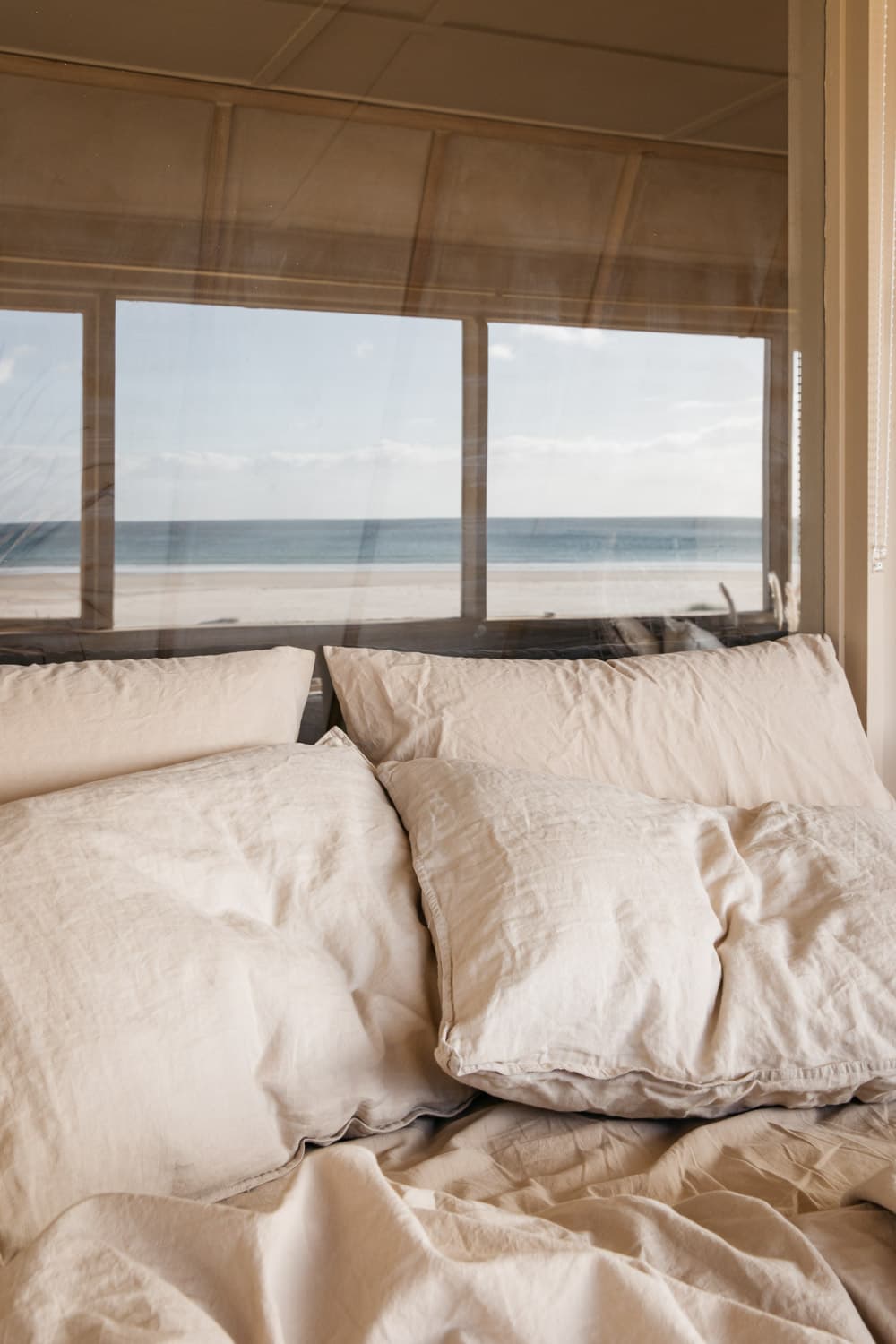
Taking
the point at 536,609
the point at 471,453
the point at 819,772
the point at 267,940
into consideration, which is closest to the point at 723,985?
the point at 267,940

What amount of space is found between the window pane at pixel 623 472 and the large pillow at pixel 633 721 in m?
0.18

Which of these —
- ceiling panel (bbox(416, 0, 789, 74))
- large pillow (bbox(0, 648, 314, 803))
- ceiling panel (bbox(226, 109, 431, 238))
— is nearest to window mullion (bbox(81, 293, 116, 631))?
large pillow (bbox(0, 648, 314, 803))

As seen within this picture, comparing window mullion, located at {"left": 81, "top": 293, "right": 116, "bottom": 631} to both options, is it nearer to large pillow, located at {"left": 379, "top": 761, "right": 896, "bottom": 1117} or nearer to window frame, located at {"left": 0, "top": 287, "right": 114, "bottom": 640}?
window frame, located at {"left": 0, "top": 287, "right": 114, "bottom": 640}

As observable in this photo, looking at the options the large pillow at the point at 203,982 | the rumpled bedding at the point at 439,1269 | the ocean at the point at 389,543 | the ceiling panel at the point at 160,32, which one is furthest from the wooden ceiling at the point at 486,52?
the rumpled bedding at the point at 439,1269

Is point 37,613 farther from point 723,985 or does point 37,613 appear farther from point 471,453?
point 723,985

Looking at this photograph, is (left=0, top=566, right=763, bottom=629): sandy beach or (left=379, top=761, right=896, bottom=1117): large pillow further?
(left=0, top=566, right=763, bottom=629): sandy beach

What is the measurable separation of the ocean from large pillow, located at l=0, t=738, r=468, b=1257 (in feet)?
1.45

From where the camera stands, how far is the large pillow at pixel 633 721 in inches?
68.2

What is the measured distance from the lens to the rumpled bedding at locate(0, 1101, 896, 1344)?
2.48 feet

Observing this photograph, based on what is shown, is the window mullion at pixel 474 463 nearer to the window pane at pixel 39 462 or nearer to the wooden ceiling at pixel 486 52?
the wooden ceiling at pixel 486 52

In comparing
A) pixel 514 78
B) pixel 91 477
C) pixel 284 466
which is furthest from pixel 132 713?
pixel 514 78

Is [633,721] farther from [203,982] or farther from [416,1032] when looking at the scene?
[203,982]

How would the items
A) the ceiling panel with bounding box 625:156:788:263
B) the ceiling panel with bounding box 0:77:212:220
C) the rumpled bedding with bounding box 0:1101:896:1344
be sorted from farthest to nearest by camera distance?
the ceiling panel with bounding box 625:156:788:263, the ceiling panel with bounding box 0:77:212:220, the rumpled bedding with bounding box 0:1101:896:1344

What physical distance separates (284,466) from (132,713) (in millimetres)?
492
